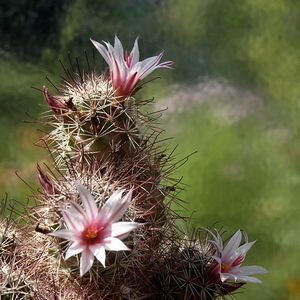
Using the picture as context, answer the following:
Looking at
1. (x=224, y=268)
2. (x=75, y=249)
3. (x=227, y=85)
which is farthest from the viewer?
(x=227, y=85)

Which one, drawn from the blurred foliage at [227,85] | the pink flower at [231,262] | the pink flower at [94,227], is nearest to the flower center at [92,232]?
the pink flower at [94,227]

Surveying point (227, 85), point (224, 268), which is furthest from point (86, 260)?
point (227, 85)

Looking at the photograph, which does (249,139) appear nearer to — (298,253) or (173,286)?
(298,253)

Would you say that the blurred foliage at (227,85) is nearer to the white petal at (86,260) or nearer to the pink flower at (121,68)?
the pink flower at (121,68)

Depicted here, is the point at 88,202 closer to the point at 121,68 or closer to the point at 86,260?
the point at 86,260

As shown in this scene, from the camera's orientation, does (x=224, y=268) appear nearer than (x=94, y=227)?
No

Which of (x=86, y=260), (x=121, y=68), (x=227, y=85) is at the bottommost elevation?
(x=86, y=260)

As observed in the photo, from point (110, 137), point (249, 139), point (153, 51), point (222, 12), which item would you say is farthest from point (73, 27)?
point (110, 137)
